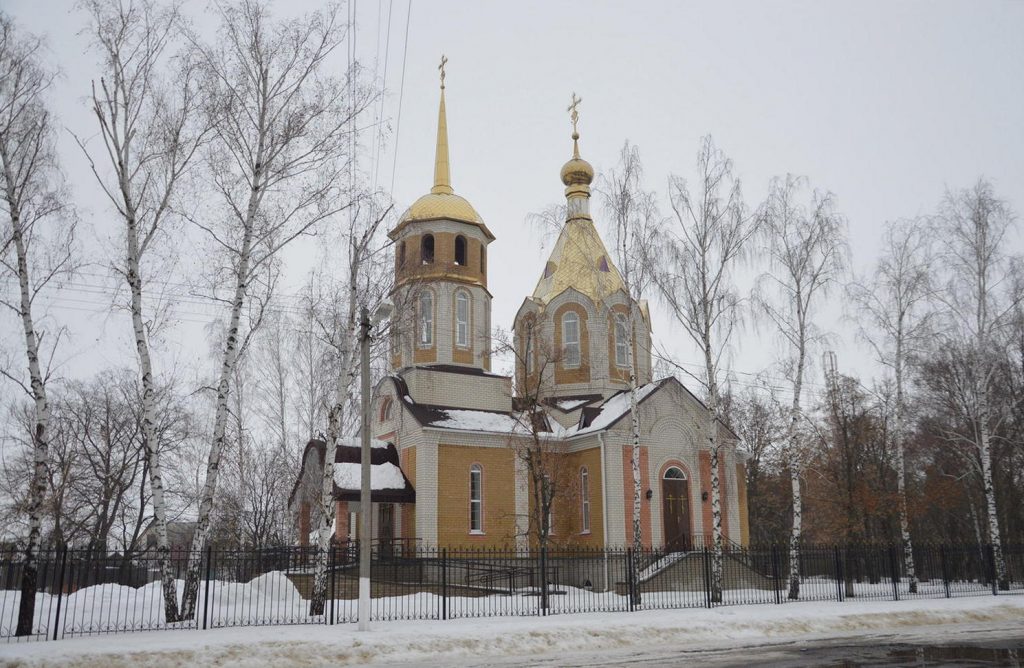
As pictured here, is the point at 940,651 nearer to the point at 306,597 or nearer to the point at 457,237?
the point at 306,597

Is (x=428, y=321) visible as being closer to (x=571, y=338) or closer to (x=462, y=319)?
(x=462, y=319)

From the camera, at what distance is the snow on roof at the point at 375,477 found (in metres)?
24.1

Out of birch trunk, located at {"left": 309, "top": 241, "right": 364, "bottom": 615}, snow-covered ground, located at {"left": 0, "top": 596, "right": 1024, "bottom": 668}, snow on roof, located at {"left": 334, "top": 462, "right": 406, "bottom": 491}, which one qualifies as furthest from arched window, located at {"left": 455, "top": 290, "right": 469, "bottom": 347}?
snow-covered ground, located at {"left": 0, "top": 596, "right": 1024, "bottom": 668}

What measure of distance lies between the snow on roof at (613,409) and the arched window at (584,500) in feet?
4.36

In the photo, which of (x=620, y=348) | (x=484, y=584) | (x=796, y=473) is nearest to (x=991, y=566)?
(x=796, y=473)

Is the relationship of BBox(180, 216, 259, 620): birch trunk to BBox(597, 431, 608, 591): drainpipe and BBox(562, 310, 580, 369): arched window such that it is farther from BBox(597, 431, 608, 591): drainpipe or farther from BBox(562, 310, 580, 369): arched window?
BBox(562, 310, 580, 369): arched window

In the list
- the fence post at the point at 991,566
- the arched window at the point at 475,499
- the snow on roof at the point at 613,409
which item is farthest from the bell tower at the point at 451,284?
the fence post at the point at 991,566

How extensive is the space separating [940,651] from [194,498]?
84.8ft

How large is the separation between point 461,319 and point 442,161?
6158 millimetres

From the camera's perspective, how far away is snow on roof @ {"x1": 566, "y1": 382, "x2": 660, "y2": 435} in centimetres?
2484

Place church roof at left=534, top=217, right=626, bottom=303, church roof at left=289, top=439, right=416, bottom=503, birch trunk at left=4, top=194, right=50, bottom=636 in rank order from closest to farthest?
birch trunk at left=4, top=194, right=50, bottom=636 → church roof at left=289, top=439, right=416, bottom=503 → church roof at left=534, top=217, right=626, bottom=303

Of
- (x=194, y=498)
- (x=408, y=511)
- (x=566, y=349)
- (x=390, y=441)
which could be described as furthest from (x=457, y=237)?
(x=194, y=498)

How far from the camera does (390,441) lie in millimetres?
26922

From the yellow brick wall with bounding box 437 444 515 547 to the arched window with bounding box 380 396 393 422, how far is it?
11.0 ft
